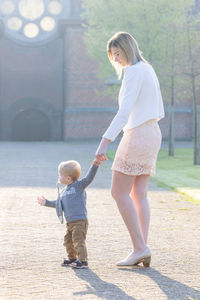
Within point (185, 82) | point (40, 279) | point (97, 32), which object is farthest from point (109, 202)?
point (97, 32)

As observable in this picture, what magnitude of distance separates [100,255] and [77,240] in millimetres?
556

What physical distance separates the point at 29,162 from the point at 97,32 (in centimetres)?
965

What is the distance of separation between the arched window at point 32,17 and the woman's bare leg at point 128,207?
3544cm

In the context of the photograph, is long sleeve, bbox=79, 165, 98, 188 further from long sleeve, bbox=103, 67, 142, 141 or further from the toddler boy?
long sleeve, bbox=103, 67, 142, 141

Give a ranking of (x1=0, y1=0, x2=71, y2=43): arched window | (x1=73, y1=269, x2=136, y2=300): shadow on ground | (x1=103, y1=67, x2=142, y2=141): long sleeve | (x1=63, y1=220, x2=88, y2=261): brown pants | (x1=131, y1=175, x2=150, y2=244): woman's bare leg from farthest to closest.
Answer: (x1=0, y1=0, x2=71, y2=43): arched window → (x1=131, y1=175, x2=150, y2=244): woman's bare leg → (x1=63, y1=220, x2=88, y2=261): brown pants → (x1=103, y1=67, x2=142, y2=141): long sleeve → (x1=73, y1=269, x2=136, y2=300): shadow on ground

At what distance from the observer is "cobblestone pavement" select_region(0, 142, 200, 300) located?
4574 millimetres

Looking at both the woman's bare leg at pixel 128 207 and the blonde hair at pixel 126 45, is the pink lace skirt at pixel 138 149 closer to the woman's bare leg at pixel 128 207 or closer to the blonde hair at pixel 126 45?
the woman's bare leg at pixel 128 207

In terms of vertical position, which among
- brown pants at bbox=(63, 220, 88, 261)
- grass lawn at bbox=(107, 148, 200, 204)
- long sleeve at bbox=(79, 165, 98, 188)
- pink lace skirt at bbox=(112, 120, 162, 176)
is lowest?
grass lawn at bbox=(107, 148, 200, 204)

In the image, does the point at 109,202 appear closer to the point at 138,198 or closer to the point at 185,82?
the point at 138,198

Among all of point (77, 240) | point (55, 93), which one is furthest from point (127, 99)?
point (55, 93)

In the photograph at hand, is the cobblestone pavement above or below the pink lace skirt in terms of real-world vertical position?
below

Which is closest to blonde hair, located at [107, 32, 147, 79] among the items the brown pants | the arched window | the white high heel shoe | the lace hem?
the lace hem

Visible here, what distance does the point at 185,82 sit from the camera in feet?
80.5

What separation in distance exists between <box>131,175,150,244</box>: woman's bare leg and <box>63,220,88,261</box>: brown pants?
0.47 meters
